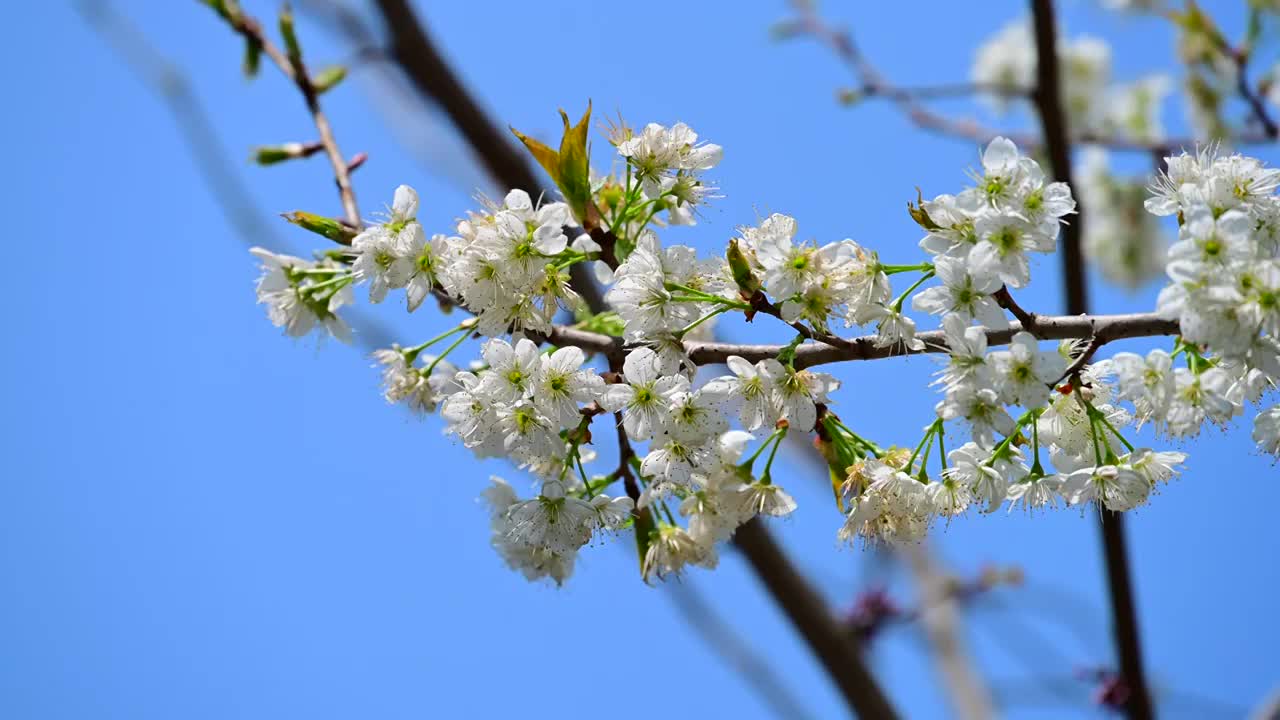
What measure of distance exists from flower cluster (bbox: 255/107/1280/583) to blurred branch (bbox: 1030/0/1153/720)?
4.77 ft

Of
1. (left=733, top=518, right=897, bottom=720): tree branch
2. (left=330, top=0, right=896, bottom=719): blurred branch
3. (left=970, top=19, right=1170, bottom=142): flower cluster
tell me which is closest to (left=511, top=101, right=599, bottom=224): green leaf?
(left=330, top=0, right=896, bottom=719): blurred branch

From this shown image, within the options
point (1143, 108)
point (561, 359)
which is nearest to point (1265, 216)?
point (561, 359)

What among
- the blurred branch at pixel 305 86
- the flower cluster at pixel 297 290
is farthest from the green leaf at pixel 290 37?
the flower cluster at pixel 297 290

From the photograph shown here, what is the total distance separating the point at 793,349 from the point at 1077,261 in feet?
6.21

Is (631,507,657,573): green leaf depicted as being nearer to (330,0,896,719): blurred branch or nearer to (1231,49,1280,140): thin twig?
(330,0,896,719): blurred branch

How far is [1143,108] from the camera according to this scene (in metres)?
4.82

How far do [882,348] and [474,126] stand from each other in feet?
5.82

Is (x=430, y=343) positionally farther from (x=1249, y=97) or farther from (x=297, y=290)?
(x=1249, y=97)

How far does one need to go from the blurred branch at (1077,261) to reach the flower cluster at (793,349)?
1454 mm

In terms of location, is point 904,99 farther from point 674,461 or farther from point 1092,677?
point 674,461

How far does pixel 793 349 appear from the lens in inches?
58.1

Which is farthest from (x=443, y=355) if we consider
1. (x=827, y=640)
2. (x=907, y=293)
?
(x=827, y=640)

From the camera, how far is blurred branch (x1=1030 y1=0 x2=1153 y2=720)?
2996 mm

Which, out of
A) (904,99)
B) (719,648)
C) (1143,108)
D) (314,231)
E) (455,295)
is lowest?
(455,295)
